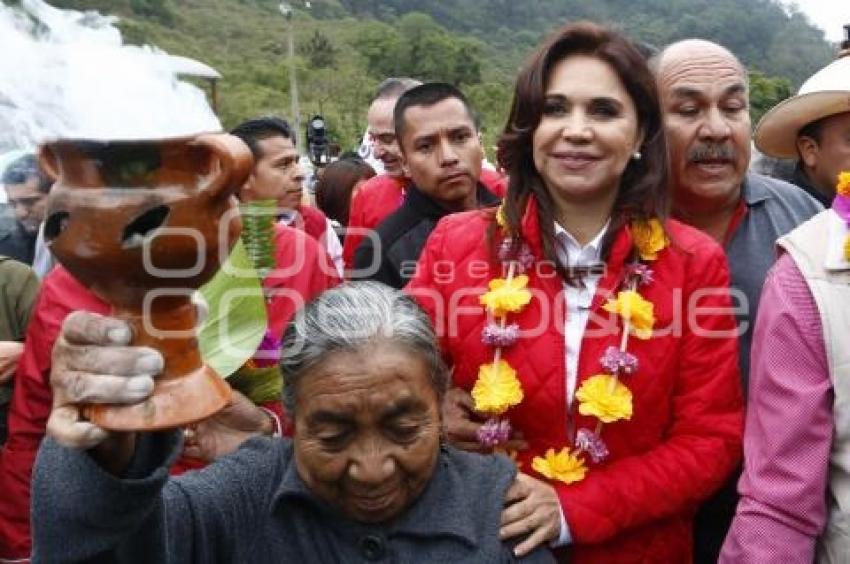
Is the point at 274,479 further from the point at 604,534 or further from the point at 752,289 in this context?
the point at 752,289

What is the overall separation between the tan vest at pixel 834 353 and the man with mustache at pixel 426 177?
5.15ft

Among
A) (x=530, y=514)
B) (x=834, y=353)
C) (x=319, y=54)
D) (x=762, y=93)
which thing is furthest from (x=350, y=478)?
(x=319, y=54)

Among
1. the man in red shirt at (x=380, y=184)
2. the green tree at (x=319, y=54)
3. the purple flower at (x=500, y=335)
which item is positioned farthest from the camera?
the green tree at (x=319, y=54)

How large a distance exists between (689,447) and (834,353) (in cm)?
40

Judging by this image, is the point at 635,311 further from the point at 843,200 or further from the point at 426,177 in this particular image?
the point at 426,177

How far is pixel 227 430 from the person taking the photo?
7.91 ft

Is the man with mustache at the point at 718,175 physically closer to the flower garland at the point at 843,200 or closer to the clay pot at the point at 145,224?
the flower garland at the point at 843,200

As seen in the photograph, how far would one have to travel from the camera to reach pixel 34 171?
3744mm

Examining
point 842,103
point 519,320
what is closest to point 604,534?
point 519,320

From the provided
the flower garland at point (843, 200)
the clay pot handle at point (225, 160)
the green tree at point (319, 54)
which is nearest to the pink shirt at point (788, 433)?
the flower garland at point (843, 200)

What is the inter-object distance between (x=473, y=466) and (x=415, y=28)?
6510 cm

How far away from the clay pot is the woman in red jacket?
89cm

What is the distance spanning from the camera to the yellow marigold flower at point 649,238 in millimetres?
2098

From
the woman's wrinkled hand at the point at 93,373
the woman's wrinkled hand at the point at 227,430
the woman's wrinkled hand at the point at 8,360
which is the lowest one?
the woman's wrinkled hand at the point at 8,360
